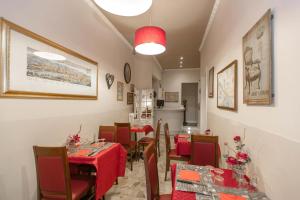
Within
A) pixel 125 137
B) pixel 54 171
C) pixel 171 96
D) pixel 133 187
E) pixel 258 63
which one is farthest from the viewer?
pixel 171 96

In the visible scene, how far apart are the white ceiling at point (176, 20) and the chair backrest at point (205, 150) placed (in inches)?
88.1

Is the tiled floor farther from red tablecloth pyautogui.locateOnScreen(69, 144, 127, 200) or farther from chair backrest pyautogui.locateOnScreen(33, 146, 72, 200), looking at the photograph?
chair backrest pyautogui.locateOnScreen(33, 146, 72, 200)

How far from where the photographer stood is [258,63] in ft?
4.39

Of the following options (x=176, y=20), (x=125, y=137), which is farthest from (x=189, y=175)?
(x=176, y=20)

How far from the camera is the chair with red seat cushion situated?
1482mm

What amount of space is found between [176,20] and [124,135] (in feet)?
8.45

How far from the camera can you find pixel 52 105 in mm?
2012

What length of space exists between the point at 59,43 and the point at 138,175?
251cm

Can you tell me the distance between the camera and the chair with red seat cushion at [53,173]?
4.86 ft

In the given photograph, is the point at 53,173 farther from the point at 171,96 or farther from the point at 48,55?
the point at 171,96

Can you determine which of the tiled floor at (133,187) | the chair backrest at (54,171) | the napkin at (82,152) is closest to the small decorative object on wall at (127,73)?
the tiled floor at (133,187)

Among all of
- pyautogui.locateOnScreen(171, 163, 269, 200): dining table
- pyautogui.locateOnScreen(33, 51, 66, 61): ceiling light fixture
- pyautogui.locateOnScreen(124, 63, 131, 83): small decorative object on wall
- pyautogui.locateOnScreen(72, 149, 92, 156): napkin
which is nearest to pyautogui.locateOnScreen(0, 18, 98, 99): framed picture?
pyautogui.locateOnScreen(33, 51, 66, 61): ceiling light fixture

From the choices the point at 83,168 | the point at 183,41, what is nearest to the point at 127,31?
the point at 183,41

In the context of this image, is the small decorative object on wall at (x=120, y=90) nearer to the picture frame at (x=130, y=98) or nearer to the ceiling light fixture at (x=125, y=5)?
the picture frame at (x=130, y=98)
